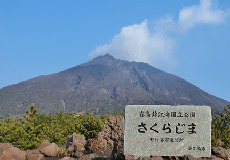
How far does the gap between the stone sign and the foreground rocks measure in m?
0.30

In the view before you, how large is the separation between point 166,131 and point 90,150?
386 centimetres

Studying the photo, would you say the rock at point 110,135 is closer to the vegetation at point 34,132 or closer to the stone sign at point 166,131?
the vegetation at point 34,132

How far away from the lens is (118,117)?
9.96m

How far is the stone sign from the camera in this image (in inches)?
246

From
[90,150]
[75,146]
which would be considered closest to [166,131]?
[90,150]

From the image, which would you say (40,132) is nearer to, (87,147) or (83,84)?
(87,147)

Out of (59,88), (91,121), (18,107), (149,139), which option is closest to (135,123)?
(149,139)

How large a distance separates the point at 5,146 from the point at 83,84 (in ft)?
570

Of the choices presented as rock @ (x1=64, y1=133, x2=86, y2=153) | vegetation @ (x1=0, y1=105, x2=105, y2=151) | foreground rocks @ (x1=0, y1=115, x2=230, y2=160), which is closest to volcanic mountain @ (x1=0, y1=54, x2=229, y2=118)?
vegetation @ (x1=0, y1=105, x2=105, y2=151)

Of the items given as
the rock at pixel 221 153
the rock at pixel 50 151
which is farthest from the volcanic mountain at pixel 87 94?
the rock at pixel 221 153

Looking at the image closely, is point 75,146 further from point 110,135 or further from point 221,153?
point 221,153

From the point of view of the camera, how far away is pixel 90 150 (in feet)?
28.2

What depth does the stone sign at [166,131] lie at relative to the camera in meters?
6.24

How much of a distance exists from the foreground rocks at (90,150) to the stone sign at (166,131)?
304 mm
